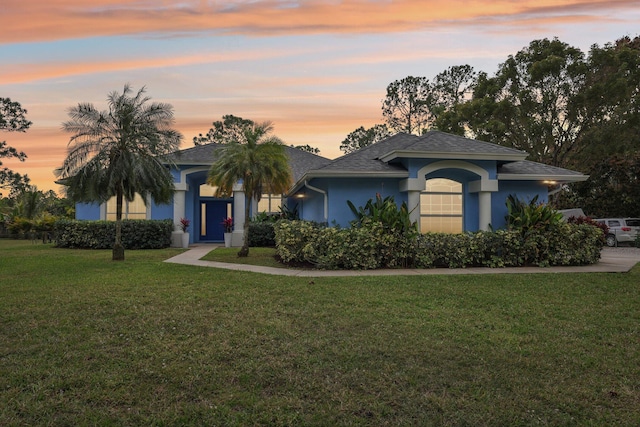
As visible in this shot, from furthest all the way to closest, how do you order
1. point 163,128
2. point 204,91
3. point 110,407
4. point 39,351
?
point 204,91, point 163,128, point 39,351, point 110,407

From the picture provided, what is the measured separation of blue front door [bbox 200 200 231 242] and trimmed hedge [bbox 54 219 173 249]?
426 centimetres

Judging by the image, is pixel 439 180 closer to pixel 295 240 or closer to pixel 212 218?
pixel 295 240

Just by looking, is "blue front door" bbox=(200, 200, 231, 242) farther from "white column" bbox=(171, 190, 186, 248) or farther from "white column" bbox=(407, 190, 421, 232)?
"white column" bbox=(407, 190, 421, 232)

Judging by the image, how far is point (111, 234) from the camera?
17828 mm

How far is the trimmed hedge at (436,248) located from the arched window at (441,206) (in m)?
1.92

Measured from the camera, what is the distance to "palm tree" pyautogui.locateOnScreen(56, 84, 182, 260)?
1277cm

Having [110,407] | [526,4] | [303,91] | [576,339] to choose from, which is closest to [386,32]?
[526,4]

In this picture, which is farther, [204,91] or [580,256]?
[204,91]

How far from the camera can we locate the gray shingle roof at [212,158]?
18.9m

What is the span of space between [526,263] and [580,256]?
1574 mm

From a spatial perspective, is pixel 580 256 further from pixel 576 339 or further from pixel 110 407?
pixel 110 407

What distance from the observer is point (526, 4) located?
1019 centimetres

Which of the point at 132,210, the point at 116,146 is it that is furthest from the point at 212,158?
the point at 116,146

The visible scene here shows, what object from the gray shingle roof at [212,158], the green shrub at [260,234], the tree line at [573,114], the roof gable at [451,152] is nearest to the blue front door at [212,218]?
the gray shingle roof at [212,158]
